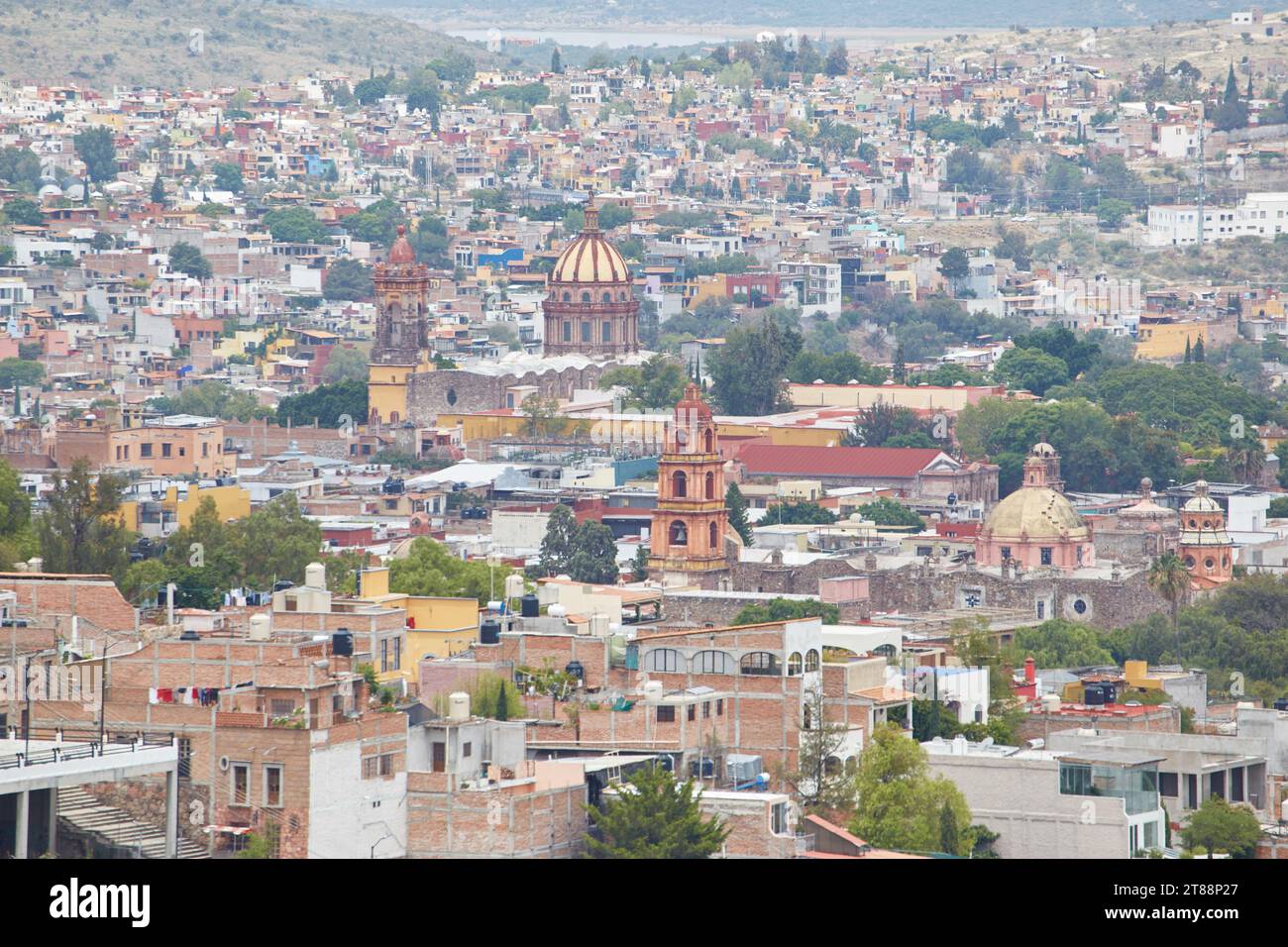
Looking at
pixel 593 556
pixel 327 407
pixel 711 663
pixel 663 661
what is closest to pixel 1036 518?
pixel 593 556

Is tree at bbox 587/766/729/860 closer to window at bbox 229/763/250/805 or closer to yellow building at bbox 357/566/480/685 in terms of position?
window at bbox 229/763/250/805

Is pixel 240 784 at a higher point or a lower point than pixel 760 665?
lower

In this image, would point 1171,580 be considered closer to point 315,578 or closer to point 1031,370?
point 315,578

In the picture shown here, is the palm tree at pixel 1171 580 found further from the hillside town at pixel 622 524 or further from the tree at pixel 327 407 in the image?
the tree at pixel 327 407

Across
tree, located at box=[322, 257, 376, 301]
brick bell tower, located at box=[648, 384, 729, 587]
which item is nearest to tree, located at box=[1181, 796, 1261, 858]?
brick bell tower, located at box=[648, 384, 729, 587]
